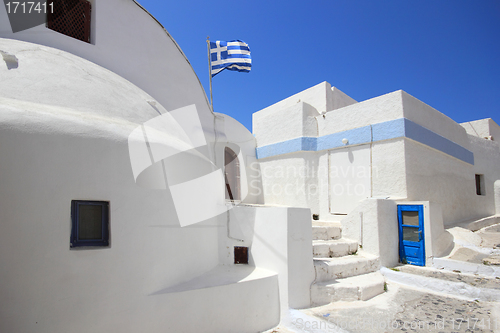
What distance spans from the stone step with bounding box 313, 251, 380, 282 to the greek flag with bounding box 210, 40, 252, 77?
19.2 ft

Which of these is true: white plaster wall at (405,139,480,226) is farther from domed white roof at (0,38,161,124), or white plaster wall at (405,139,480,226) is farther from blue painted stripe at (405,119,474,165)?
domed white roof at (0,38,161,124)

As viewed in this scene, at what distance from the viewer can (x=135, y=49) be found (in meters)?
6.44

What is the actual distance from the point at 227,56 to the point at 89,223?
6600mm

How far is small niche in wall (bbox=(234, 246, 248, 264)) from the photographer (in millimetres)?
6051

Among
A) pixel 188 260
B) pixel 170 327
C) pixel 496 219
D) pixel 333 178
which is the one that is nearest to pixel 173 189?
pixel 188 260

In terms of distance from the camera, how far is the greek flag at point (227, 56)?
8.73m

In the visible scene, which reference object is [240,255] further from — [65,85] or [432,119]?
[432,119]

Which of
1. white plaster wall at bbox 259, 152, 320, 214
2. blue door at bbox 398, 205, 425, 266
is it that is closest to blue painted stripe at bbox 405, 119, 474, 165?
blue door at bbox 398, 205, 425, 266

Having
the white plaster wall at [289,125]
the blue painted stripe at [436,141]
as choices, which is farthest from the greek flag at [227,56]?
the blue painted stripe at [436,141]

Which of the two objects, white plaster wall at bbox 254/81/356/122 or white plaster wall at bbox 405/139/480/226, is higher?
white plaster wall at bbox 254/81/356/122

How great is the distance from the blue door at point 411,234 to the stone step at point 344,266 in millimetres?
1016

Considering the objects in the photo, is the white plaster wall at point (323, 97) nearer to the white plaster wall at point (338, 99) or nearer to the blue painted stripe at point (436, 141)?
the white plaster wall at point (338, 99)

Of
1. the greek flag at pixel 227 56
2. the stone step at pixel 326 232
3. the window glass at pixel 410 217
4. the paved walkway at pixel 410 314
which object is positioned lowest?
the paved walkway at pixel 410 314

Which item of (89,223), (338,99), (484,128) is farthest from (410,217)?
(484,128)
